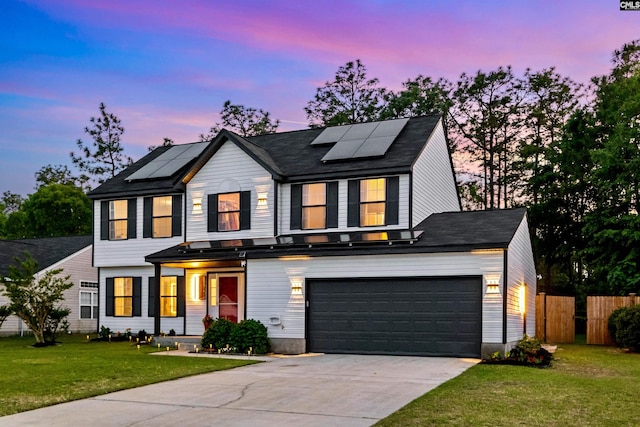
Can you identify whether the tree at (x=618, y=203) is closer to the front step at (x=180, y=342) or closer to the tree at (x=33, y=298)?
the front step at (x=180, y=342)

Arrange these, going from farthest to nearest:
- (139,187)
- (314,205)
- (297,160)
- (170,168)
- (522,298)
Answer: (170,168), (139,187), (297,160), (314,205), (522,298)

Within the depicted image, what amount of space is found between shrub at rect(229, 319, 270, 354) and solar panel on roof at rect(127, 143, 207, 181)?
809 cm

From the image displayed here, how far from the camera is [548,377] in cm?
1287

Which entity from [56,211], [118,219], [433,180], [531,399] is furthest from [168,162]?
[56,211]

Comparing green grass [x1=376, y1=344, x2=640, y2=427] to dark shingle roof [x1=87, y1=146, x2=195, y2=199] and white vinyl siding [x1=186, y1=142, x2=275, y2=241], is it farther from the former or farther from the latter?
dark shingle roof [x1=87, y1=146, x2=195, y2=199]

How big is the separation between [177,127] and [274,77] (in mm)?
22776

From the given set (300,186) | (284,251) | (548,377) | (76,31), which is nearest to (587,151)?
(300,186)

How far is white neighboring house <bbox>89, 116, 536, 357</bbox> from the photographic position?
1731cm

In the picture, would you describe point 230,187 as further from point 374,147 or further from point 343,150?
point 374,147

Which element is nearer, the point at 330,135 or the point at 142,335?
the point at 142,335

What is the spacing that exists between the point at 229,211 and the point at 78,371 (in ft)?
31.5

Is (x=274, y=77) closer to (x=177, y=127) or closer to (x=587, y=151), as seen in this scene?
(x=587, y=151)

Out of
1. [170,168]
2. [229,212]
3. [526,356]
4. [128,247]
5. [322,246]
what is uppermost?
[170,168]

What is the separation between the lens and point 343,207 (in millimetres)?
20719
